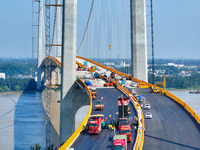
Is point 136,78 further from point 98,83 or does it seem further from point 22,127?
point 22,127

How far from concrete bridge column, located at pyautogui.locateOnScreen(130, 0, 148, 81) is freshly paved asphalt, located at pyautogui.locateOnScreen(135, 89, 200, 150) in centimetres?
2285

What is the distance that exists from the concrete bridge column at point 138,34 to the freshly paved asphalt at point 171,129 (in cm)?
2285

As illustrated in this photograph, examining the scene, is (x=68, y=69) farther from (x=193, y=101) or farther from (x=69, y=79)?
(x=193, y=101)

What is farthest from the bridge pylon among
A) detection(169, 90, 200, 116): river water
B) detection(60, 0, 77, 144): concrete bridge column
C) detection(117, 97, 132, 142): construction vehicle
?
detection(169, 90, 200, 116): river water

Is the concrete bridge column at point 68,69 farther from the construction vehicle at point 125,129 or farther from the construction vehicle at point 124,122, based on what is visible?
the construction vehicle at point 125,129

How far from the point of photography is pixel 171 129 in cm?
3931

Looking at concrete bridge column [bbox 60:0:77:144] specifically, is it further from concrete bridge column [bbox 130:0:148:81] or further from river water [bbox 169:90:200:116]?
river water [bbox 169:90:200:116]

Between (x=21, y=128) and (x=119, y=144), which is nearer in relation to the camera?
(x=119, y=144)

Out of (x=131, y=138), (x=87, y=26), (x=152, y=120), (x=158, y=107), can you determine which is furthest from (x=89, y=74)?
(x=131, y=138)

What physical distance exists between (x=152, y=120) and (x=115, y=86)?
103 ft

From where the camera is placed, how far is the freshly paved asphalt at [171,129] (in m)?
33.6

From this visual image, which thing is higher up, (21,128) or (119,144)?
(119,144)

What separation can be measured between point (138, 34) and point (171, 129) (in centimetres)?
3734

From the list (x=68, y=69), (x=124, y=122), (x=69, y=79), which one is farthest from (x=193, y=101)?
(x=124, y=122)
